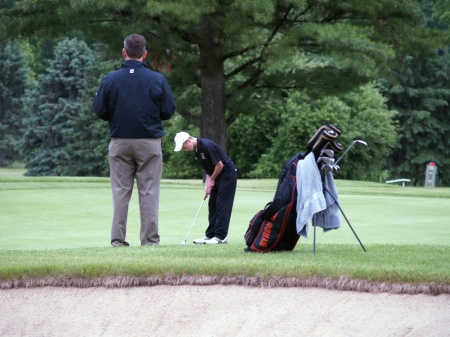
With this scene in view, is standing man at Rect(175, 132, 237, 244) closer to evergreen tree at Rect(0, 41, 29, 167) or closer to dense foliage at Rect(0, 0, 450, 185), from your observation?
dense foliage at Rect(0, 0, 450, 185)

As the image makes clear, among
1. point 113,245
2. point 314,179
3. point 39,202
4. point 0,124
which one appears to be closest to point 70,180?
point 39,202

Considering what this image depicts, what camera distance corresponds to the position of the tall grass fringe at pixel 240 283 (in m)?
6.73

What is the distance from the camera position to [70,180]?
2305cm

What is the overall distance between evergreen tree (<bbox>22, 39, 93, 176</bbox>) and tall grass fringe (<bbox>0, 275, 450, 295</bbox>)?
4882cm

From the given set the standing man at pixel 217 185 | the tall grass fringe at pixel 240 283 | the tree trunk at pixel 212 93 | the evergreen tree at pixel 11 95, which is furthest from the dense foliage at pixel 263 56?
A: the tall grass fringe at pixel 240 283

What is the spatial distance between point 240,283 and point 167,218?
7.28 meters

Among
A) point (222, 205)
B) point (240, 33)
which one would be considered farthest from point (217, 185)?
point (240, 33)

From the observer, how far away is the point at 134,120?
31.0 ft

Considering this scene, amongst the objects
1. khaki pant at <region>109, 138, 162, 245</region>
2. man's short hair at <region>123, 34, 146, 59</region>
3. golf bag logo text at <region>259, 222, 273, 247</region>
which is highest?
man's short hair at <region>123, 34, 146, 59</region>

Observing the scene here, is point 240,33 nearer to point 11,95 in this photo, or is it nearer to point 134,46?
point 134,46

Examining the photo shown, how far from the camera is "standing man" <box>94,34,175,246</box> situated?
938 cm

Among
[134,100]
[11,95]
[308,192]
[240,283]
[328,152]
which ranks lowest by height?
[240,283]

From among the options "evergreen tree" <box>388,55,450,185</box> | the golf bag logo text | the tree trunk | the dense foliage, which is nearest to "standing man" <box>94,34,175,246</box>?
the golf bag logo text

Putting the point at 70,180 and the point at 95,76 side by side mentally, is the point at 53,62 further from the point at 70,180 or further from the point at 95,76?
the point at 70,180
